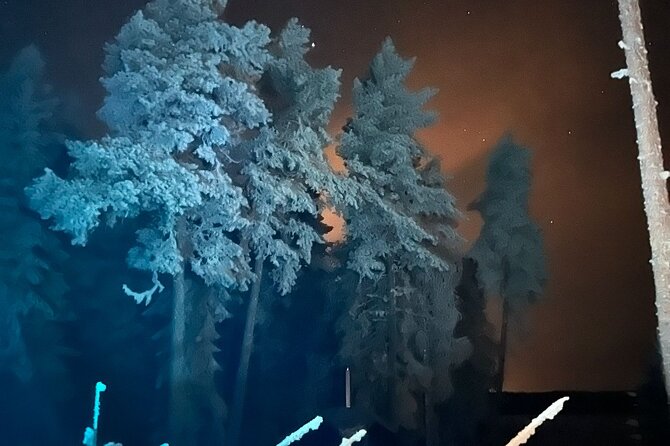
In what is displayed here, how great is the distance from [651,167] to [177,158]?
27.9ft

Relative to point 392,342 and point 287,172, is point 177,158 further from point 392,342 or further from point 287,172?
point 392,342

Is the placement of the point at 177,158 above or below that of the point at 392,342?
above

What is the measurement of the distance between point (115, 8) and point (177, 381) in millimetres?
7499

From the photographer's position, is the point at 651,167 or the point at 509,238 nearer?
the point at 651,167

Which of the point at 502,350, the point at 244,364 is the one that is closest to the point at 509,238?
the point at 502,350

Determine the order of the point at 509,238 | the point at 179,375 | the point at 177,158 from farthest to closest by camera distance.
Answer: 1. the point at 509,238
2. the point at 179,375
3. the point at 177,158

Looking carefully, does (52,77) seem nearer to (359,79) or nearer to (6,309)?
(6,309)

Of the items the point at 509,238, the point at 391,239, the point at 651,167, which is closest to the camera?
the point at 651,167

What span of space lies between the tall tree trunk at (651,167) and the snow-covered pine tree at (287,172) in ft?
22.6

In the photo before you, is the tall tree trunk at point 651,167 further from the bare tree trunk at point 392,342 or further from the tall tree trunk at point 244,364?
the tall tree trunk at point 244,364

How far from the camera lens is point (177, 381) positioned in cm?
1326

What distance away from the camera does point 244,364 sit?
14070 mm

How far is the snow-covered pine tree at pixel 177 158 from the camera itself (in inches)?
480

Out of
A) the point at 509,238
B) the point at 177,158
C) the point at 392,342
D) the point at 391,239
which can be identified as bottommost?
the point at 392,342
